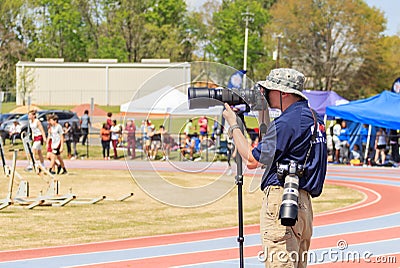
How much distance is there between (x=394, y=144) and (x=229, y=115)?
71.6 ft

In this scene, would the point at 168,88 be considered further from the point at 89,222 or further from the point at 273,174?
the point at 89,222

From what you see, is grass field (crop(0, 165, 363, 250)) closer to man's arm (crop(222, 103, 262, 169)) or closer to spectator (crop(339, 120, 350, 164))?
man's arm (crop(222, 103, 262, 169))

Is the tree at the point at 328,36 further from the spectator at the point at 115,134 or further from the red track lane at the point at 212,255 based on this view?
the red track lane at the point at 212,255

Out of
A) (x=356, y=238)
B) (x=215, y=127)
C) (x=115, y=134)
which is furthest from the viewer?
(x=115, y=134)

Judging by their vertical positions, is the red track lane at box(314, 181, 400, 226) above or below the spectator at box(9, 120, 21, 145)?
below

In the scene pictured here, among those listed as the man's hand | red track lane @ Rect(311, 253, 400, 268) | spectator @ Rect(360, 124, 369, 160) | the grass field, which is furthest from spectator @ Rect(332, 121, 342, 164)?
the man's hand

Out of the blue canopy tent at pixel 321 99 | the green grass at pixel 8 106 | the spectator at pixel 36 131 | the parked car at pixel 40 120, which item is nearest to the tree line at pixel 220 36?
the green grass at pixel 8 106

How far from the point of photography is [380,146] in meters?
25.6

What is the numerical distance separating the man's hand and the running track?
3.95 feet

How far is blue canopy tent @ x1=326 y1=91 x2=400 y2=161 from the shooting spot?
25.3m

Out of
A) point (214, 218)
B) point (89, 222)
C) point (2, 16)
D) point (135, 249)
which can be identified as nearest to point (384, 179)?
point (214, 218)

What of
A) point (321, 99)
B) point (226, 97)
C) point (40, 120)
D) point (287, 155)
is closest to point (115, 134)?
point (40, 120)

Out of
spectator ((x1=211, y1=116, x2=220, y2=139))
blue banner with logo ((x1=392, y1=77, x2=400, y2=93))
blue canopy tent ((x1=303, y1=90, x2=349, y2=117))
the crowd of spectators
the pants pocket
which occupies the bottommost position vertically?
the crowd of spectators

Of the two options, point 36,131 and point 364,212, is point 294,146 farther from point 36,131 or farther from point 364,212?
point 36,131
